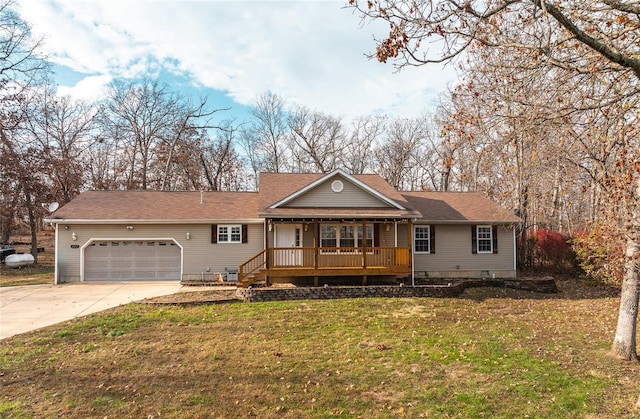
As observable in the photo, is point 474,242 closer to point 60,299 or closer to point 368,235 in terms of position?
point 368,235

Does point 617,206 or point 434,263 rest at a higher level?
point 617,206

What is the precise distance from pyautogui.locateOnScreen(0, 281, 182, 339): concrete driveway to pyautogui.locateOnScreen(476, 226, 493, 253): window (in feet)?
42.3

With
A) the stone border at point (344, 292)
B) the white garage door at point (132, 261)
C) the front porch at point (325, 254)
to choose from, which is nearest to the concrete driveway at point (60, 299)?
the white garage door at point (132, 261)

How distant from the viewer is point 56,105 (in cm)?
3078

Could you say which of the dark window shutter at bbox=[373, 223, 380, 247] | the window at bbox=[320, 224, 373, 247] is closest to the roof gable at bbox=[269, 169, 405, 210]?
the dark window shutter at bbox=[373, 223, 380, 247]

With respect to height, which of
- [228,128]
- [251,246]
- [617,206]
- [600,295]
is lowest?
[600,295]

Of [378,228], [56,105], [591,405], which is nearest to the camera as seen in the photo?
[591,405]

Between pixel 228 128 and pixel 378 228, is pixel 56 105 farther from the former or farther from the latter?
pixel 378 228

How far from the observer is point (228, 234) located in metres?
16.7

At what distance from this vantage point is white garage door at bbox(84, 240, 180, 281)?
16.5 meters

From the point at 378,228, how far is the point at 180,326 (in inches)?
366

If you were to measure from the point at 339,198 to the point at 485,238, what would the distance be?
7.09 meters

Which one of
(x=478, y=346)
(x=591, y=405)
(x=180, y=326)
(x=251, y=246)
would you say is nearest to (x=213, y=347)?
(x=180, y=326)

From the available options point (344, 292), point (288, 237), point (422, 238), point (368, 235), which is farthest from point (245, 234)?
point (422, 238)
